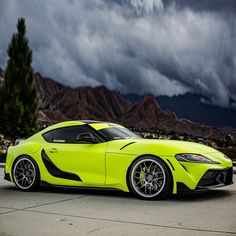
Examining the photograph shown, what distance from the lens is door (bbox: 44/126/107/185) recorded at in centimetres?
852

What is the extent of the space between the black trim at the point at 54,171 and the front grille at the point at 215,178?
2268mm

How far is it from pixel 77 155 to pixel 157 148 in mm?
1539

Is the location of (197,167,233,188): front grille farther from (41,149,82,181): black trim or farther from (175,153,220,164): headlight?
(41,149,82,181): black trim

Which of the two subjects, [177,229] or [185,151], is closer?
[177,229]

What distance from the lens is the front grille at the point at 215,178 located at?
779cm

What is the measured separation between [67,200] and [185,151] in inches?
81.5

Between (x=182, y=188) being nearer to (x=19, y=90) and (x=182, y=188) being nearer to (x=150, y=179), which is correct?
(x=150, y=179)

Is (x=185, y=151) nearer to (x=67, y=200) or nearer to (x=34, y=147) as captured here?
(x=67, y=200)

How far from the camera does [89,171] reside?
28.3 feet

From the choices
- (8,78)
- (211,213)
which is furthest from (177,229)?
(8,78)

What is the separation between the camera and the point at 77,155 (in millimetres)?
8758

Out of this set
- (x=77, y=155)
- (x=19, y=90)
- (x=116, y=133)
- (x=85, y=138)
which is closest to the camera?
(x=85, y=138)

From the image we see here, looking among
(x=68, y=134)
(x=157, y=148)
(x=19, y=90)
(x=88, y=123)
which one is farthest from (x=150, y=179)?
(x=19, y=90)

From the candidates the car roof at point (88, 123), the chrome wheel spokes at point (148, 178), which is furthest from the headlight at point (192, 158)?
the car roof at point (88, 123)
